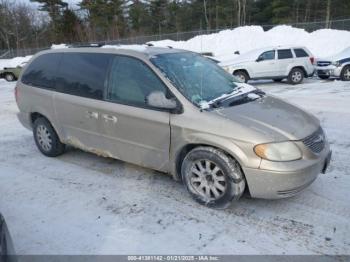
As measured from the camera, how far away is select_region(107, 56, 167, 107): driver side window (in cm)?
409

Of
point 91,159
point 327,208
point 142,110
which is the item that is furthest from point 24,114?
point 327,208

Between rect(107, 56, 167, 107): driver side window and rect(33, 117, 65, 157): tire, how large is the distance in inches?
61.3

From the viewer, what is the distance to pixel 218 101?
3.99m

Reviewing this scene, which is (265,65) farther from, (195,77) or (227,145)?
(227,145)

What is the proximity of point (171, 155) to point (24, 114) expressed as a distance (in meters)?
3.13

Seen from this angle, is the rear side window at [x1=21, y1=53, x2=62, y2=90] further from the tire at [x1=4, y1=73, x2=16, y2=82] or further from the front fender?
the tire at [x1=4, y1=73, x2=16, y2=82]

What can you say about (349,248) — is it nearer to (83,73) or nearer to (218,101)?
(218,101)

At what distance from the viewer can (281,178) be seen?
3398 mm

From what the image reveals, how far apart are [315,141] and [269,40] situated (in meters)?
25.4

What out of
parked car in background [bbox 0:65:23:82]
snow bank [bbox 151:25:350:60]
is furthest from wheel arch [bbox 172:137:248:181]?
parked car in background [bbox 0:65:23:82]

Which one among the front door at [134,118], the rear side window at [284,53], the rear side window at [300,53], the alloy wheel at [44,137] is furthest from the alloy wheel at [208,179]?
the rear side window at [300,53]

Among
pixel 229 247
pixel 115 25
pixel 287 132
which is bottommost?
pixel 229 247

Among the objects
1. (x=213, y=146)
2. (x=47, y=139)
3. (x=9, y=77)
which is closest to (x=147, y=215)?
(x=213, y=146)

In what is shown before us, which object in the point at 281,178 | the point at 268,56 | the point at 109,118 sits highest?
the point at 268,56
